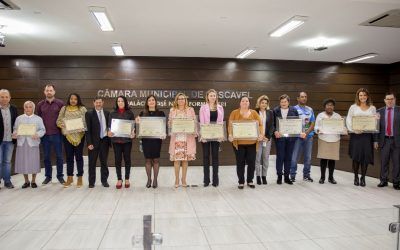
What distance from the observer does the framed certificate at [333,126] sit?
5.48 metres

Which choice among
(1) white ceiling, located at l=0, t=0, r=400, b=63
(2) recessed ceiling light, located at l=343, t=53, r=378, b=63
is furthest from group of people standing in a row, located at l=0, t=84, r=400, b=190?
(2) recessed ceiling light, located at l=343, t=53, r=378, b=63

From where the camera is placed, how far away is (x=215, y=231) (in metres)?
3.25

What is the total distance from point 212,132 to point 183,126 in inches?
19.0

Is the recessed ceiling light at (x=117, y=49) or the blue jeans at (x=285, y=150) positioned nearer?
the blue jeans at (x=285, y=150)

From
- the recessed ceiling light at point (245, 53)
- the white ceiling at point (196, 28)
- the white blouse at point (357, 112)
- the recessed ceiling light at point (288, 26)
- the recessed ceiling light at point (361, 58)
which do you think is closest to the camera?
the white ceiling at point (196, 28)

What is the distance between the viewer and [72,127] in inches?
197

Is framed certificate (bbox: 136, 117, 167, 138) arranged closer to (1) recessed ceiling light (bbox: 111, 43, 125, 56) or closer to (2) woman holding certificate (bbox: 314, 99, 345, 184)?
(2) woman holding certificate (bbox: 314, 99, 345, 184)

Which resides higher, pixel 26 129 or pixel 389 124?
pixel 389 124

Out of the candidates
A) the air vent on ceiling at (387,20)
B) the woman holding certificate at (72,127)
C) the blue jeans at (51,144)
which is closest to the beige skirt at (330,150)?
the air vent on ceiling at (387,20)

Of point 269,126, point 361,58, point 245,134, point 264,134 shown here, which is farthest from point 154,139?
point 361,58

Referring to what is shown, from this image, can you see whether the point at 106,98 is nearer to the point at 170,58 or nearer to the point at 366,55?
the point at 170,58

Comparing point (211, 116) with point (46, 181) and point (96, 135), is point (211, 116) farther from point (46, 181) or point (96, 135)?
point (46, 181)

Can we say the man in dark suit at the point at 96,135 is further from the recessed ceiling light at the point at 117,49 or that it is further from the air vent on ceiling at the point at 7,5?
the recessed ceiling light at the point at 117,49

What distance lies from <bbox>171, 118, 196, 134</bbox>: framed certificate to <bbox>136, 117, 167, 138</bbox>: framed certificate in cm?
18
